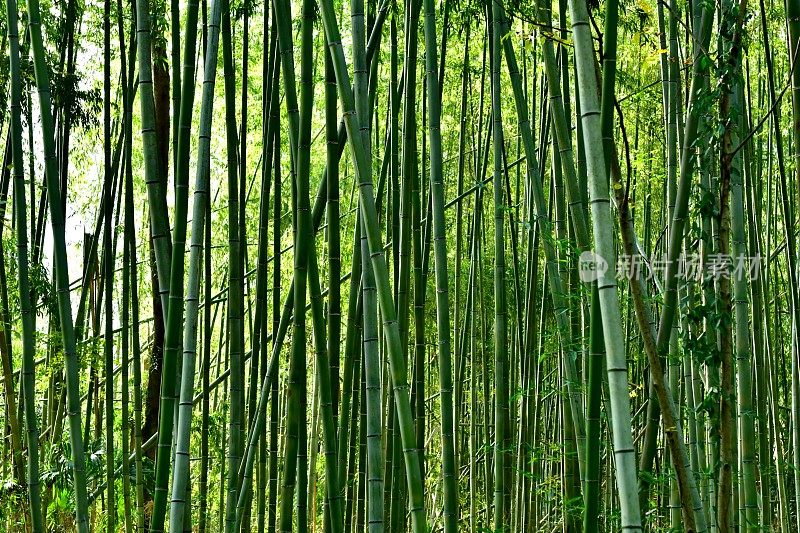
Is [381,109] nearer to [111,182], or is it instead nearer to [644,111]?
[644,111]

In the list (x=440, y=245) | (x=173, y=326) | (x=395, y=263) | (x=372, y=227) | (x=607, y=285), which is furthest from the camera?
(x=395, y=263)

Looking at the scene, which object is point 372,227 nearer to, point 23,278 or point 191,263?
point 191,263

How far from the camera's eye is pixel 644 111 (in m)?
5.36

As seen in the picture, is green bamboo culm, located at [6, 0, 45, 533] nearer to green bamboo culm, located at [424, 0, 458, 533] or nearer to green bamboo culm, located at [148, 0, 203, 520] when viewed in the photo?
green bamboo culm, located at [148, 0, 203, 520]

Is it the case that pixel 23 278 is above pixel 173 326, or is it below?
above

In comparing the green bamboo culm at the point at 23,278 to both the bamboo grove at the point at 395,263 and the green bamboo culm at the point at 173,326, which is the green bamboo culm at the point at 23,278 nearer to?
the bamboo grove at the point at 395,263

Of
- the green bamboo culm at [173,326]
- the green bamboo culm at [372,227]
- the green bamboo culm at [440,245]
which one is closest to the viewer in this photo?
the green bamboo culm at [372,227]

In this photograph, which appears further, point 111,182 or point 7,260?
point 7,260

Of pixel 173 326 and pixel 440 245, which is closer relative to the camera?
pixel 173 326

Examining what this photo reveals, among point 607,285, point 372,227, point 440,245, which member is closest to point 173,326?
point 372,227

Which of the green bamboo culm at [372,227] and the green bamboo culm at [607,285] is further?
the green bamboo culm at [372,227]

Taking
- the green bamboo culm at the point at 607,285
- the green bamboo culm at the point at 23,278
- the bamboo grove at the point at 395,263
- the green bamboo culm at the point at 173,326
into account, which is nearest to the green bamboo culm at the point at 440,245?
the bamboo grove at the point at 395,263

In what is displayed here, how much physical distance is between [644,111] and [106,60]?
3.41 meters

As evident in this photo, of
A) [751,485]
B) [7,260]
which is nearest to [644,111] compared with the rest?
[751,485]
